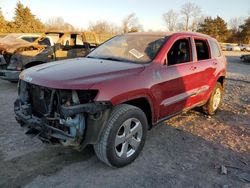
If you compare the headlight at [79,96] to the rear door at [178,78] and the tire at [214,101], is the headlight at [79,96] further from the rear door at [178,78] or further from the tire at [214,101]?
the tire at [214,101]

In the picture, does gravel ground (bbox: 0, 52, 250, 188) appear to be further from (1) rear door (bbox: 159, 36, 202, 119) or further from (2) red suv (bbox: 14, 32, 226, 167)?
(1) rear door (bbox: 159, 36, 202, 119)

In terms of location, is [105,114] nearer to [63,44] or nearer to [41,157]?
[41,157]

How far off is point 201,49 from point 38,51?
5.52 metres

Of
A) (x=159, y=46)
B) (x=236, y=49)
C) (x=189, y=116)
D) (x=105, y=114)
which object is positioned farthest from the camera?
(x=236, y=49)

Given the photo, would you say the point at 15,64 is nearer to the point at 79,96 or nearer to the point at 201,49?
the point at 201,49

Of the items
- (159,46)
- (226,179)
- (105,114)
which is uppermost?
(159,46)

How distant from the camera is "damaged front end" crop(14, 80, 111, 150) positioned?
3.04m

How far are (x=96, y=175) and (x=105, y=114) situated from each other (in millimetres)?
834

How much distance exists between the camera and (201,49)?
5285 mm

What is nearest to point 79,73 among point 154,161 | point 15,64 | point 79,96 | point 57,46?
point 79,96

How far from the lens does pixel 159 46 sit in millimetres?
4152

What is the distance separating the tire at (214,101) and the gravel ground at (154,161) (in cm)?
59

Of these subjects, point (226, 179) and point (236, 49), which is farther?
point (236, 49)

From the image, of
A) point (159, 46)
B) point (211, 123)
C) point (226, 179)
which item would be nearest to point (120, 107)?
point (159, 46)
